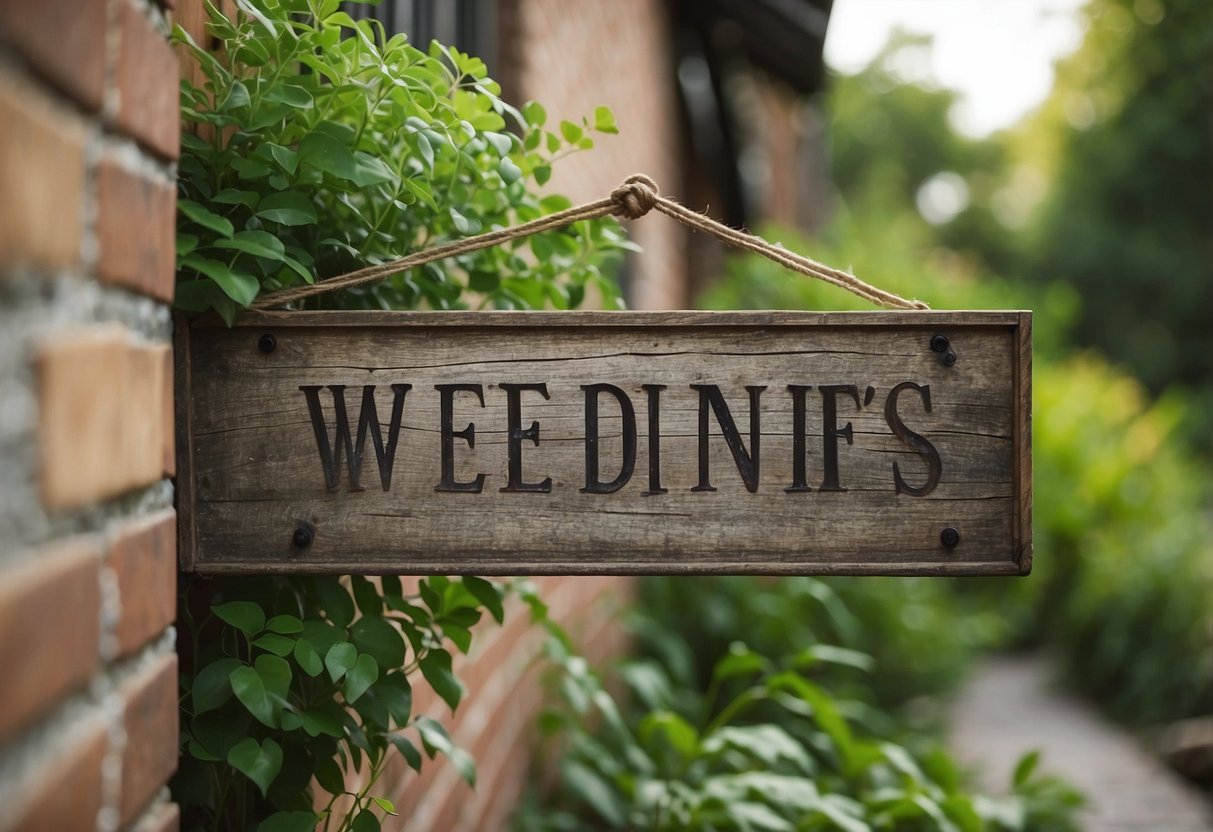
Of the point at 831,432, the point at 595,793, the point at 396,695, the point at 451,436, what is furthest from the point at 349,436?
the point at 595,793

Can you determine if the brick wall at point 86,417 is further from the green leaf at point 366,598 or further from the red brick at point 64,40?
the green leaf at point 366,598

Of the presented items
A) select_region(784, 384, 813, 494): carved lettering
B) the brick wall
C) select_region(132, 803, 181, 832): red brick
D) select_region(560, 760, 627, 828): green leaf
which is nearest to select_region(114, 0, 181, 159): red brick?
the brick wall

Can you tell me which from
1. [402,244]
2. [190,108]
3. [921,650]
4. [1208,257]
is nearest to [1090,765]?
[921,650]

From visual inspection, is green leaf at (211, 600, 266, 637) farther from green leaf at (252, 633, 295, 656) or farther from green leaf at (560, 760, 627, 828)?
green leaf at (560, 760, 627, 828)

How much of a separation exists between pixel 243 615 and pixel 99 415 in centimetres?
38

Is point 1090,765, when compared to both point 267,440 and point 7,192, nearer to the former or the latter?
point 267,440

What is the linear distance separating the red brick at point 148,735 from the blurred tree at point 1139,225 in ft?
73.1

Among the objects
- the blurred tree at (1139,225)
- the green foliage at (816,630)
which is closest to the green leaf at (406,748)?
the green foliage at (816,630)

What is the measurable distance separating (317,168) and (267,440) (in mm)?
299

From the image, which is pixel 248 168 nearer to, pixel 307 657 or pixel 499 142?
pixel 499 142

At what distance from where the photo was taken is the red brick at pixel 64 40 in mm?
622

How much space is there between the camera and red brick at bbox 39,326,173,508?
67cm

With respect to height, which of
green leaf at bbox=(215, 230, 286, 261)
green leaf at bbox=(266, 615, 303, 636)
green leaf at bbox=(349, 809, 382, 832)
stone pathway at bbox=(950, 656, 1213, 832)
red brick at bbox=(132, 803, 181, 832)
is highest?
green leaf at bbox=(215, 230, 286, 261)

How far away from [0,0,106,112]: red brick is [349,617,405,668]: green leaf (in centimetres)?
63
